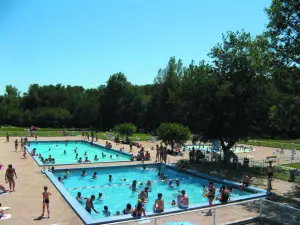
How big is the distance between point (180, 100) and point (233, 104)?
15.6 feet

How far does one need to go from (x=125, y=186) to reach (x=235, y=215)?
33.8 ft

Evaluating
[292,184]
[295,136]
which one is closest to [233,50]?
[292,184]

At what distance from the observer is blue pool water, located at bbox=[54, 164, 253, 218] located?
59.0ft

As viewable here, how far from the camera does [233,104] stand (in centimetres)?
2458

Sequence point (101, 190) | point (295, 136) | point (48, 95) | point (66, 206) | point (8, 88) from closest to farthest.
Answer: point (66, 206) → point (101, 190) → point (295, 136) → point (48, 95) → point (8, 88)

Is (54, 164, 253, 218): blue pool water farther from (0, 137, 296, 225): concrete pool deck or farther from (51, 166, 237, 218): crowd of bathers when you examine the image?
(0, 137, 296, 225): concrete pool deck

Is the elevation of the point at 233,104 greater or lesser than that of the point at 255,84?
lesser

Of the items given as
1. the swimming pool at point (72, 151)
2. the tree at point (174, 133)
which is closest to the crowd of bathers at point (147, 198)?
the tree at point (174, 133)

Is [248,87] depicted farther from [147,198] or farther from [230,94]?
[147,198]

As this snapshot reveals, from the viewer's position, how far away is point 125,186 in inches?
827

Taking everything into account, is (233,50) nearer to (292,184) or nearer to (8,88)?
(292,184)

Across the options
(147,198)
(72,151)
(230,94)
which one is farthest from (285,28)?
(72,151)

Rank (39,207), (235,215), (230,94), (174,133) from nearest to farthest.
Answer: (235,215) → (39,207) → (230,94) → (174,133)

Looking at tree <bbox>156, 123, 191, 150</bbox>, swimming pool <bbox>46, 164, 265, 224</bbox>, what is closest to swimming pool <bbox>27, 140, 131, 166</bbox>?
tree <bbox>156, 123, 191, 150</bbox>
